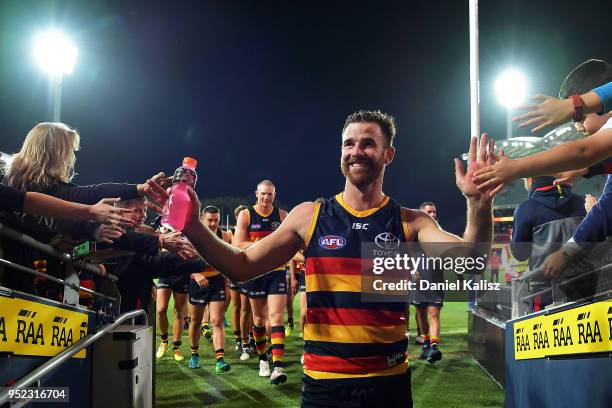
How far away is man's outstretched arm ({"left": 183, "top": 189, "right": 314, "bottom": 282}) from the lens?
2.75 metres

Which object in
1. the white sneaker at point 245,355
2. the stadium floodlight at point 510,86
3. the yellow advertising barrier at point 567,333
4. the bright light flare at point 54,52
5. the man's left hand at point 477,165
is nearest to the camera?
the man's left hand at point 477,165

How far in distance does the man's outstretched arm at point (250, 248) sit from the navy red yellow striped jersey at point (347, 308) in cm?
11

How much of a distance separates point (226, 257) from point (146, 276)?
351cm

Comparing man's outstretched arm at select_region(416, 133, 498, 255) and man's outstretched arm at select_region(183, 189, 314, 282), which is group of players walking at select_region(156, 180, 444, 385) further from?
man's outstretched arm at select_region(416, 133, 498, 255)

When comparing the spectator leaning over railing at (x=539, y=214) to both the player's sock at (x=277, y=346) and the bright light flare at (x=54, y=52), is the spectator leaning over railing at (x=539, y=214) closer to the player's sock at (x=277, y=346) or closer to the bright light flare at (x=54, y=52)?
the player's sock at (x=277, y=346)

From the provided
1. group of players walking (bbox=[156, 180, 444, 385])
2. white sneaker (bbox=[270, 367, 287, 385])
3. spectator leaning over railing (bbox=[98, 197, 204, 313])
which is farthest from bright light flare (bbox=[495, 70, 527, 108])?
spectator leaning over railing (bbox=[98, 197, 204, 313])

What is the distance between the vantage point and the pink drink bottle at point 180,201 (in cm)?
266

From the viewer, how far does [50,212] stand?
340 cm

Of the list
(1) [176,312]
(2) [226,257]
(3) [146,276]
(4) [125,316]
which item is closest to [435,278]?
(1) [176,312]

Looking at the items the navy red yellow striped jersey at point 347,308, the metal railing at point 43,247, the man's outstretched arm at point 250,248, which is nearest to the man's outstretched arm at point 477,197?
the navy red yellow striped jersey at point 347,308

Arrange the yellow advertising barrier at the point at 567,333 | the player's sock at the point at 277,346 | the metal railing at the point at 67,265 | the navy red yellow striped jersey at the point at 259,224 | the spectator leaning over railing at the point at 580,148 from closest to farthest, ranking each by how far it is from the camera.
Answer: the spectator leaning over railing at the point at 580,148 → the yellow advertising barrier at the point at 567,333 → the metal railing at the point at 67,265 → the player's sock at the point at 277,346 → the navy red yellow striped jersey at the point at 259,224

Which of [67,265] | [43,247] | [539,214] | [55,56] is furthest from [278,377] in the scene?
[55,56]

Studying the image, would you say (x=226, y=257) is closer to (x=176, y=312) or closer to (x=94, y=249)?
(x=94, y=249)

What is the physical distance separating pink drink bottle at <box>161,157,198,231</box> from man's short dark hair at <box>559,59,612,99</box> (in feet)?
7.02
